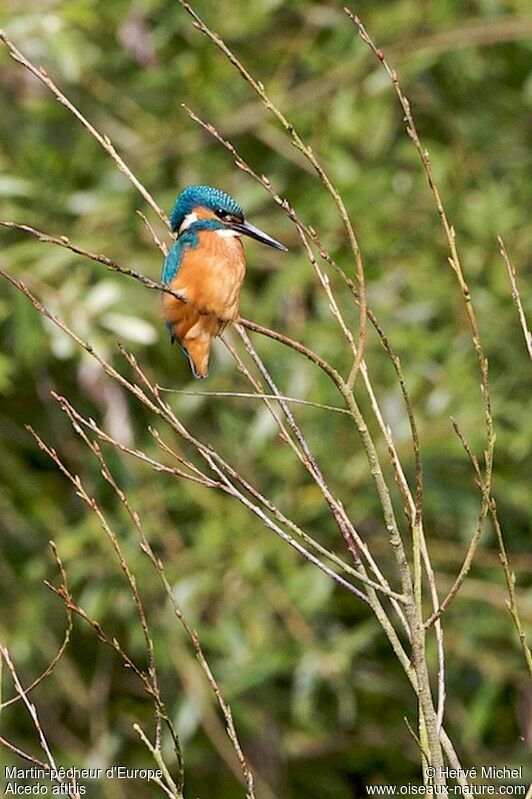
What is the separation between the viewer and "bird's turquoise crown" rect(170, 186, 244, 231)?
103 inches

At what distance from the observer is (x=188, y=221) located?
2670 mm

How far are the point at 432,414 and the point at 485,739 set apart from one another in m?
1.43

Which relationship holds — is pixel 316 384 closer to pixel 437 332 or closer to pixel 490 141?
pixel 437 332

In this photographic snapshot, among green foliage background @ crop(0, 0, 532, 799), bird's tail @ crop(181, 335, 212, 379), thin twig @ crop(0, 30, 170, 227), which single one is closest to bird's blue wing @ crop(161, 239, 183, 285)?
bird's tail @ crop(181, 335, 212, 379)

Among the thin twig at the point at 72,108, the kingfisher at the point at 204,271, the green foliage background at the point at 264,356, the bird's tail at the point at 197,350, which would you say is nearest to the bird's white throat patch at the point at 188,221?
the kingfisher at the point at 204,271

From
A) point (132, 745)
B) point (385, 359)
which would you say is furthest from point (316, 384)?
point (132, 745)

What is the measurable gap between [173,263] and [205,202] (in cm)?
12

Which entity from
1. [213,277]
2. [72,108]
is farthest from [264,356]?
[72,108]

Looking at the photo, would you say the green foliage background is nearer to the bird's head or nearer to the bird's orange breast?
the bird's head

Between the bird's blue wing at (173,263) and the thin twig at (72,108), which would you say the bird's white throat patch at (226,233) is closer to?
the bird's blue wing at (173,263)

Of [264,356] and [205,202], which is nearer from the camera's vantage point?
[205,202]

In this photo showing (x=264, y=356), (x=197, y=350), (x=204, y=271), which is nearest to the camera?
(x=204, y=271)

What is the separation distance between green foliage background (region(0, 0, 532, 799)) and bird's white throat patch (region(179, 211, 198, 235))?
4.23 ft

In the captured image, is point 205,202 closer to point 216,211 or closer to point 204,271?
point 216,211
